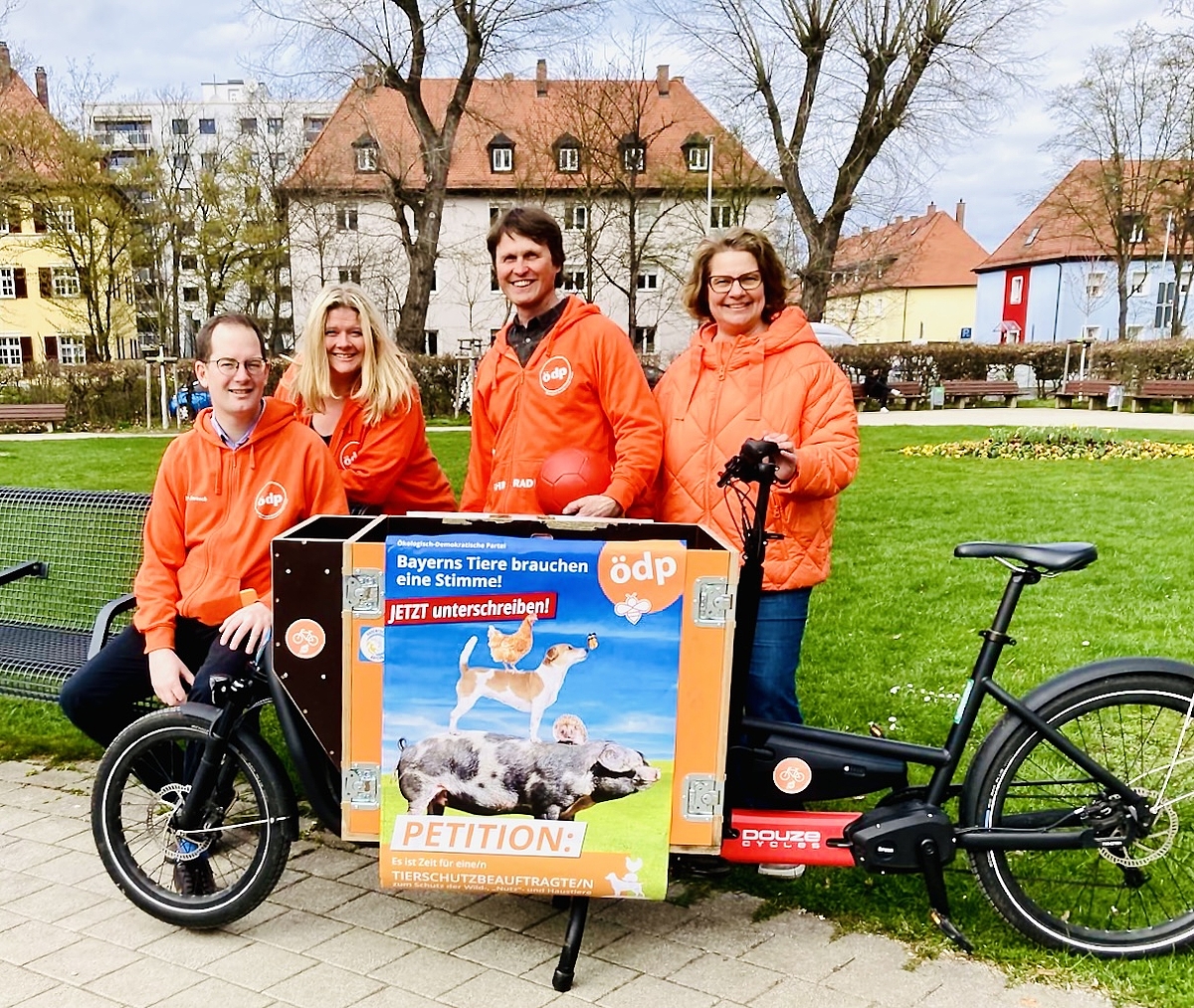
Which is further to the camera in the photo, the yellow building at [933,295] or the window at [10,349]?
the yellow building at [933,295]

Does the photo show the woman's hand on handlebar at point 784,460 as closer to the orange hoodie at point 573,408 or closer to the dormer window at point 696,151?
the orange hoodie at point 573,408

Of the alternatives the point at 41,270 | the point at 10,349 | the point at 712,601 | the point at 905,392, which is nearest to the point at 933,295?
the point at 905,392

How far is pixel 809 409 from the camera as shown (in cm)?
312

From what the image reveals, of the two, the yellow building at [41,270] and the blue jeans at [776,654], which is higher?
the yellow building at [41,270]

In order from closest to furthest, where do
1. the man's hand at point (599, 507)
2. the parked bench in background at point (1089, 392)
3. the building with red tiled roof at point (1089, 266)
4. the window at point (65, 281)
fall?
the man's hand at point (599, 507) → the parked bench in background at point (1089, 392) → the window at point (65, 281) → the building with red tiled roof at point (1089, 266)

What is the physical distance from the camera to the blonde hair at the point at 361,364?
3.81 m

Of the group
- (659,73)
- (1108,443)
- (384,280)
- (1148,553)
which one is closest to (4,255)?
(384,280)

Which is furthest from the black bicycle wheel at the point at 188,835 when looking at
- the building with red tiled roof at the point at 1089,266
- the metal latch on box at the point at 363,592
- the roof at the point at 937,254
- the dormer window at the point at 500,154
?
the roof at the point at 937,254

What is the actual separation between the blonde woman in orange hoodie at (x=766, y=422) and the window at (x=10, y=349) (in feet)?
181

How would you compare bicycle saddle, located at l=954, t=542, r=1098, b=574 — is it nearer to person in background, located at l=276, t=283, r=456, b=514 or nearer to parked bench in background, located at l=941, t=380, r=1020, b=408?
person in background, located at l=276, t=283, r=456, b=514

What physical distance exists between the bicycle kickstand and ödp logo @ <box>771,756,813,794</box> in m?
0.34

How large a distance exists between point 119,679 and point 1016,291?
57.6m

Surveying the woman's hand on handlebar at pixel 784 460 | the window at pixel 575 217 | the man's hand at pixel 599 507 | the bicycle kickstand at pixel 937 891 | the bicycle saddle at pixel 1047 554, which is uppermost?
the window at pixel 575 217

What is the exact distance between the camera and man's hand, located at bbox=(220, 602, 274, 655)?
309 cm
